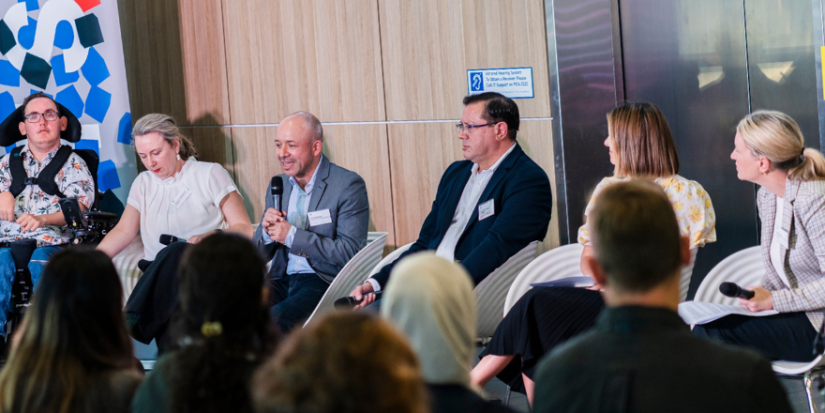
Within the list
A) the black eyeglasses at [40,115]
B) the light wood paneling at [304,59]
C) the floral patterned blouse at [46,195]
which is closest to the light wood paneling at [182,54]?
the light wood paneling at [304,59]

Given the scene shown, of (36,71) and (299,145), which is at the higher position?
(36,71)

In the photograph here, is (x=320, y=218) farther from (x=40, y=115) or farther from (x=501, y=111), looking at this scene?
(x=40, y=115)

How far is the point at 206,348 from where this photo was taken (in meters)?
1.43

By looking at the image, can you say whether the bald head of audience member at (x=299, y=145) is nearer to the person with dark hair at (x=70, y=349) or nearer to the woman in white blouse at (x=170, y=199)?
the woman in white blouse at (x=170, y=199)

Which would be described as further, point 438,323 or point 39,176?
point 39,176

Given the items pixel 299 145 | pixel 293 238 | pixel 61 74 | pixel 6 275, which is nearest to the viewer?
pixel 293 238

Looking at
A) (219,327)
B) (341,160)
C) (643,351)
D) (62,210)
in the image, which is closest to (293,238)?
(62,210)

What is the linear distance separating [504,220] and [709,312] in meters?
1.08

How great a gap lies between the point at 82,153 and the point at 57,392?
364 cm

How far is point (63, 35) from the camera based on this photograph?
4.93 meters

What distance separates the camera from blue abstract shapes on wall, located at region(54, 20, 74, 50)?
16.1 ft

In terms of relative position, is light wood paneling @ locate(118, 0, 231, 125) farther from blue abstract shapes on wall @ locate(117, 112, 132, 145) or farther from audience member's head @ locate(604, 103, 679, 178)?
audience member's head @ locate(604, 103, 679, 178)

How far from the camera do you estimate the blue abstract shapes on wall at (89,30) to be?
195 inches

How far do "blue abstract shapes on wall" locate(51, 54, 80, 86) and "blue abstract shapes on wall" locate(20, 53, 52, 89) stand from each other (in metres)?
0.04
